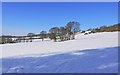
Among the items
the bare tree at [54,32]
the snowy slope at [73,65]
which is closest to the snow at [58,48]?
the snowy slope at [73,65]

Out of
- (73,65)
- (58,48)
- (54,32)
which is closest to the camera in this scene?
(73,65)

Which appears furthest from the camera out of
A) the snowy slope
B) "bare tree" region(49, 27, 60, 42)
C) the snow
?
"bare tree" region(49, 27, 60, 42)

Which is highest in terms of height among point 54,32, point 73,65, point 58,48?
point 54,32

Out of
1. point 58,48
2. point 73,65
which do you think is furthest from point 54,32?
point 73,65

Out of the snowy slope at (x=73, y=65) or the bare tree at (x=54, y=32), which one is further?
the bare tree at (x=54, y=32)

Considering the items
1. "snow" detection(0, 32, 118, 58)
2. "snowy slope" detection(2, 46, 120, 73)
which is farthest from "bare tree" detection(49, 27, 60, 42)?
"snowy slope" detection(2, 46, 120, 73)

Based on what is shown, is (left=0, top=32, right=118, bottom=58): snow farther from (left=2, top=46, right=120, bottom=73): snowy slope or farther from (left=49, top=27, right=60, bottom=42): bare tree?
(left=49, top=27, right=60, bottom=42): bare tree

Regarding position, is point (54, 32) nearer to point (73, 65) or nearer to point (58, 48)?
point (58, 48)

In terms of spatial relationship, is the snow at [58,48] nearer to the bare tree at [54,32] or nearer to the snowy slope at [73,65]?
the snowy slope at [73,65]

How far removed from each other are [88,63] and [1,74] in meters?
3.10

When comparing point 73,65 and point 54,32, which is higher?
point 54,32

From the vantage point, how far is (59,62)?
773cm

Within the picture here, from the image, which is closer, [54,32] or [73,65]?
[73,65]

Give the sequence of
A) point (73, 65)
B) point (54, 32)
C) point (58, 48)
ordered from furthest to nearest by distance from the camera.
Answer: point (54, 32) < point (58, 48) < point (73, 65)
